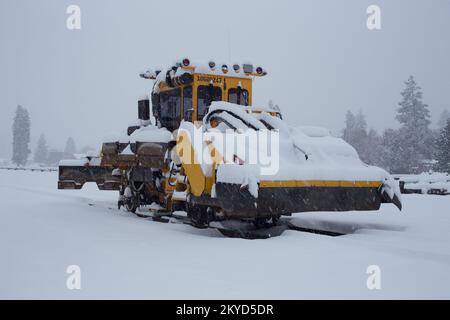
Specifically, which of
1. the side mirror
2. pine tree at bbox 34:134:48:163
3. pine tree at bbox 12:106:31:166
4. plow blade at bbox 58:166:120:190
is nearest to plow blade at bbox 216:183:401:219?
the side mirror

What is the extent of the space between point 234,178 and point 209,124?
6.23 feet

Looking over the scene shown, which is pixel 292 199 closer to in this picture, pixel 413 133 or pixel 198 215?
pixel 198 215

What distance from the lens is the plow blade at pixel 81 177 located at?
12.8 meters

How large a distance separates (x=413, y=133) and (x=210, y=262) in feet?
180

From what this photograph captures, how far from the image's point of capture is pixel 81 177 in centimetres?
1288

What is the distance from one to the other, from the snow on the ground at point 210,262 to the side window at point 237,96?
3.20m

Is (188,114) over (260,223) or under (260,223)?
over

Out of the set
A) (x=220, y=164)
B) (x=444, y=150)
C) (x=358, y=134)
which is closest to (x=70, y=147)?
(x=358, y=134)

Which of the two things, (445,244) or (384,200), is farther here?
(384,200)

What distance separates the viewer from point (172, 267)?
4.83 meters

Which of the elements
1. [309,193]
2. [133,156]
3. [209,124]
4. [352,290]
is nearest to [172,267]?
[352,290]

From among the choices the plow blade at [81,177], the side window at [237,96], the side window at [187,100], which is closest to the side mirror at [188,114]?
the side window at [187,100]

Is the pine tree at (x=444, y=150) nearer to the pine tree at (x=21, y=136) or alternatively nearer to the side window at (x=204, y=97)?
the side window at (x=204, y=97)
